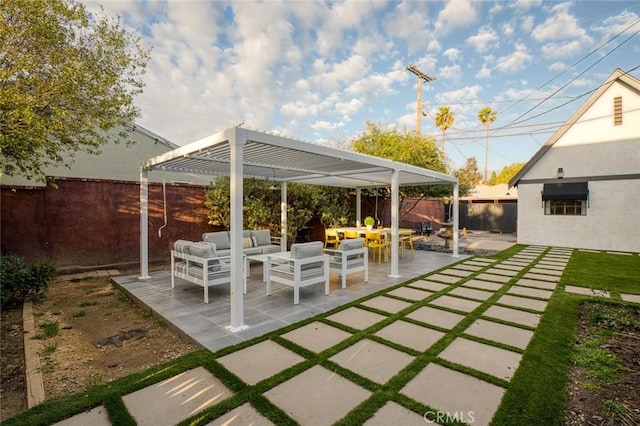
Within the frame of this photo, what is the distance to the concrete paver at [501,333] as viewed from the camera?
11.7 ft

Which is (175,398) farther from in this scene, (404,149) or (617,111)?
(617,111)

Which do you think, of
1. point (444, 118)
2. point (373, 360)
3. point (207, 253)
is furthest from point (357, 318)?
point (444, 118)

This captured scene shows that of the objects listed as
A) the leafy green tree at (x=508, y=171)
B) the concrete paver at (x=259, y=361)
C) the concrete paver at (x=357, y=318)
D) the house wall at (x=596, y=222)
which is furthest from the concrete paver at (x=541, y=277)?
the leafy green tree at (x=508, y=171)

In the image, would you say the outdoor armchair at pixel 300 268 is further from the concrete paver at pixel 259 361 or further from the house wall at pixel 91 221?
the house wall at pixel 91 221

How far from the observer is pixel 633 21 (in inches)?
337

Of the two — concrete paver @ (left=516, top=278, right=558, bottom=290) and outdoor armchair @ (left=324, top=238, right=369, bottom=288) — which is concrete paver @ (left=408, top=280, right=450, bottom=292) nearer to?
outdoor armchair @ (left=324, top=238, right=369, bottom=288)

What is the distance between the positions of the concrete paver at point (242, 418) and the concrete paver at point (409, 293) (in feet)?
12.2

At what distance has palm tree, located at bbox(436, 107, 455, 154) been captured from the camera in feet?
86.3

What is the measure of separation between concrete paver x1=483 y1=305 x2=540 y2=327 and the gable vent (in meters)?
11.9

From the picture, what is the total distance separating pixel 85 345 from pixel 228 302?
6.49 feet

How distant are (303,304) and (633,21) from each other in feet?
41.4

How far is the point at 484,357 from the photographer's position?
3.20m

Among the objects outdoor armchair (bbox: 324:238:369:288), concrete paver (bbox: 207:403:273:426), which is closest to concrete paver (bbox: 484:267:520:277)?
outdoor armchair (bbox: 324:238:369:288)

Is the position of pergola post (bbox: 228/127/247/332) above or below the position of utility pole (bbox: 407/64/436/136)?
below
